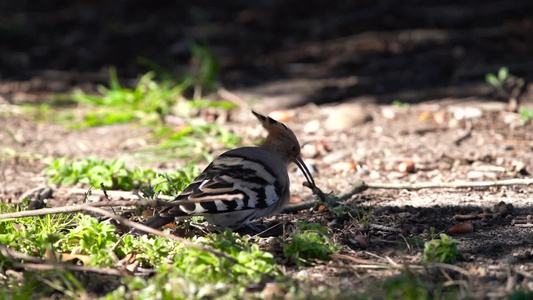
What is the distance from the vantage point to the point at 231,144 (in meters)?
5.87

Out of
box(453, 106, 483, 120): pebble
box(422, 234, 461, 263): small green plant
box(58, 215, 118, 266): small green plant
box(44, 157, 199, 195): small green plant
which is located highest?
box(453, 106, 483, 120): pebble

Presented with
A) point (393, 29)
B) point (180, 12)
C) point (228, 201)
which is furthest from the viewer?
point (180, 12)

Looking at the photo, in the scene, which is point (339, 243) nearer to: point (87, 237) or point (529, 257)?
point (529, 257)

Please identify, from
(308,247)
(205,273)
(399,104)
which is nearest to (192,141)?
(399,104)

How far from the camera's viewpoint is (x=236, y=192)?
149 inches

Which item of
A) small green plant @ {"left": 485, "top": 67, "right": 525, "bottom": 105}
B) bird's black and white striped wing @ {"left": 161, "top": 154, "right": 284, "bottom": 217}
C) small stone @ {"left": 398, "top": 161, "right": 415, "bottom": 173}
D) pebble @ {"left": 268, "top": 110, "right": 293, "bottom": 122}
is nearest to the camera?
bird's black and white striped wing @ {"left": 161, "top": 154, "right": 284, "bottom": 217}

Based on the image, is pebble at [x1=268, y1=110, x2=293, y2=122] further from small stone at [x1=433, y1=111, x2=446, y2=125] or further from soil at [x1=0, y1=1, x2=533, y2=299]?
small stone at [x1=433, y1=111, x2=446, y2=125]

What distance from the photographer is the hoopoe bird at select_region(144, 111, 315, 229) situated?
141 inches

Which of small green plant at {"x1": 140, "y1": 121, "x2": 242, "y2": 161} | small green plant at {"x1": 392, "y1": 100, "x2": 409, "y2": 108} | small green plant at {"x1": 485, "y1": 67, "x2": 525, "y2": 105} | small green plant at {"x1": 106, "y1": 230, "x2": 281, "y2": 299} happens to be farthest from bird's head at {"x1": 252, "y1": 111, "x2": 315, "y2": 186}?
small green plant at {"x1": 485, "y1": 67, "x2": 525, "y2": 105}

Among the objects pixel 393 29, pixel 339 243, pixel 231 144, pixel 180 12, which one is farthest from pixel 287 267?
pixel 180 12

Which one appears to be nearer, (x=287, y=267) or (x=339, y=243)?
(x=287, y=267)

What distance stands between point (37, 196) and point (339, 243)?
1943 millimetres

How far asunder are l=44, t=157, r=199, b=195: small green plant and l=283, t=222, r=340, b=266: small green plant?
114 centimetres

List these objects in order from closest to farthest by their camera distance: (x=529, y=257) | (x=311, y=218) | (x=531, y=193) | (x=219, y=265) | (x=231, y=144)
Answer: (x=219, y=265) → (x=529, y=257) → (x=311, y=218) → (x=531, y=193) → (x=231, y=144)
